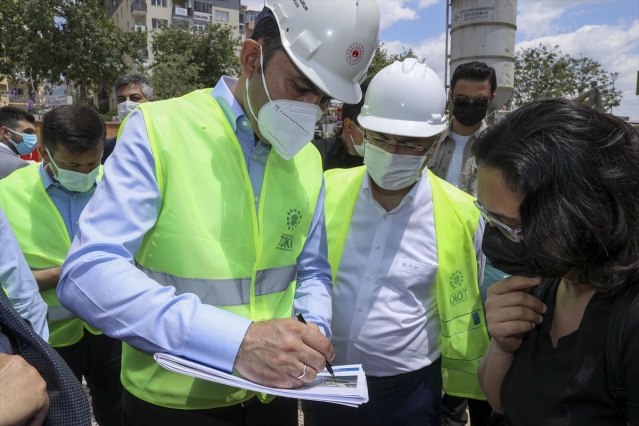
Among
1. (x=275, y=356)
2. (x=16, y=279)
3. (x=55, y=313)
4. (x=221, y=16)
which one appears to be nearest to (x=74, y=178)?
(x=55, y=313)

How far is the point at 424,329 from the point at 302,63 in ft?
4.21

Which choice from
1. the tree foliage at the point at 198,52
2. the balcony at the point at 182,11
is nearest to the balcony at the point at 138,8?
the balcony at the point at 182,11

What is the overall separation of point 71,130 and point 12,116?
3270 mm

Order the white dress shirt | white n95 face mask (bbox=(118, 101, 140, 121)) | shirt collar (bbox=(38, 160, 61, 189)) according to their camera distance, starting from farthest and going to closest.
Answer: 1. white n95 face mask (bbox=(118, 101, 140, 121))
2. shirt collar (bbox=(38, 160, 61, 189))
3. the white dress shirt

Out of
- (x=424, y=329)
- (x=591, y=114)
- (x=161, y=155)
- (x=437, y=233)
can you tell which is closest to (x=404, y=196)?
(x=437, y=233)

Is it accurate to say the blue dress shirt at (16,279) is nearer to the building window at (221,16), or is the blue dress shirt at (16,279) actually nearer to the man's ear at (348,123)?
the man's ear at (348,123)

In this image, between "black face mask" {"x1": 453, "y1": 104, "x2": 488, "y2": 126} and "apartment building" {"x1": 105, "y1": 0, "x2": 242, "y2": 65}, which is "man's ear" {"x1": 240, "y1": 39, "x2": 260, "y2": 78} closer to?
"black face mask" {"x1": 453, "y1": 104, "x2": 488, "y2": 126}

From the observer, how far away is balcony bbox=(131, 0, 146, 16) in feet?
171

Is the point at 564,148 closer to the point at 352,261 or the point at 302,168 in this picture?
the point at 302,168

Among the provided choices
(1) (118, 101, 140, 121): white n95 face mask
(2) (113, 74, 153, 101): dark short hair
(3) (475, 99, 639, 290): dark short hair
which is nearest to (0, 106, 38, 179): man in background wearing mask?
(2) (113, 74, 153, 101): dark short hair

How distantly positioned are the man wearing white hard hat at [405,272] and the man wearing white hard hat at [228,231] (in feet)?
1.48

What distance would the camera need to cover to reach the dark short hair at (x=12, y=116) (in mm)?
5431

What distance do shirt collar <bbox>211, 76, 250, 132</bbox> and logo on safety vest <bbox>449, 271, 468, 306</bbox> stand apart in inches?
45.4

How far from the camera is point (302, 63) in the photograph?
1.57 meters
